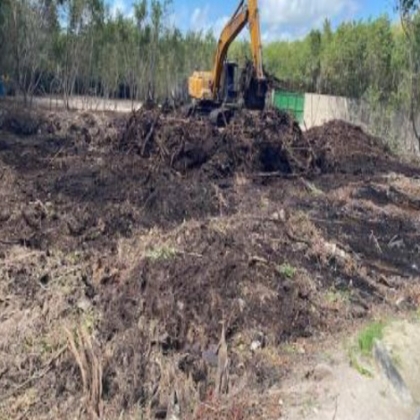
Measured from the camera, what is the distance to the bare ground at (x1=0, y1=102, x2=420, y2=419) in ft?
15.5

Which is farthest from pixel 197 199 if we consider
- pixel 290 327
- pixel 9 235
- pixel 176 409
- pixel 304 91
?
pixel 304 91

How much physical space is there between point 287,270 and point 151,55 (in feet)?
80.3

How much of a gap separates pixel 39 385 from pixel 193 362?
1102 mm

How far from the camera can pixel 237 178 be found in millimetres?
11883

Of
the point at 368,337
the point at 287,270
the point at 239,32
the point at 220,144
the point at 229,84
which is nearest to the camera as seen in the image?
the point at 368,337

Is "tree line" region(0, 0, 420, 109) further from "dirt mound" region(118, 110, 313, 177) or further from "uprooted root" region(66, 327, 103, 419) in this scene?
"uprooted root" region(66, 327, 103, 419)

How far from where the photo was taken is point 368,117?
75.9ft

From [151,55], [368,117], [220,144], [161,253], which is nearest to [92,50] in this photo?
[151,55]

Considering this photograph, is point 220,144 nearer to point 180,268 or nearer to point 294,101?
point 180,268

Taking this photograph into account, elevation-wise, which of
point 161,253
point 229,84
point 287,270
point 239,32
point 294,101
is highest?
point 239,32

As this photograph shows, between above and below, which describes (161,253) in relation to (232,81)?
below

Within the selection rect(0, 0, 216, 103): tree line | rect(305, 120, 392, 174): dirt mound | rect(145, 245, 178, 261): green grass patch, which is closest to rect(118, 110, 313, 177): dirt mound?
rect(305, 120, 392, 174): dirt mound

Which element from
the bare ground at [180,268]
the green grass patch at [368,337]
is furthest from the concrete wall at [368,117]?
the green grass patch at [368,337]

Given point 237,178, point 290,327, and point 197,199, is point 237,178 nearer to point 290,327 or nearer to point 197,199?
point 197,199
